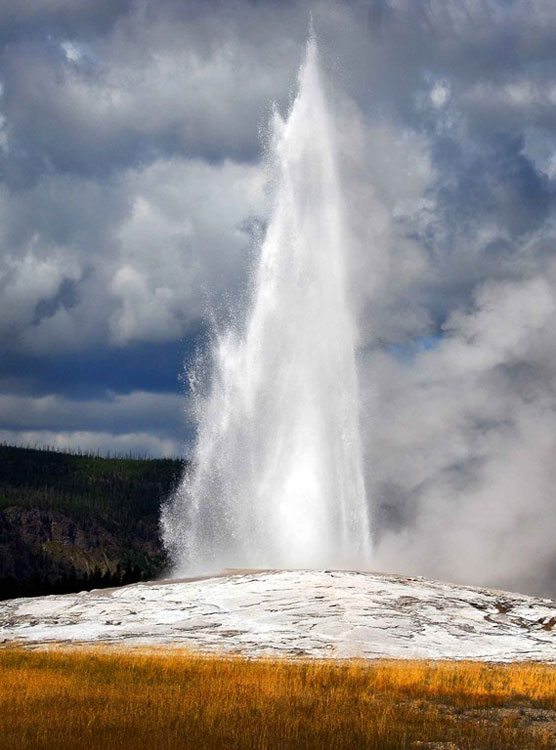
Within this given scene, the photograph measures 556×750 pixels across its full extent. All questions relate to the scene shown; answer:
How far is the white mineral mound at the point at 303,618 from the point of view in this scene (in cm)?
2541

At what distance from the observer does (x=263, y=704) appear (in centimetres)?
1479

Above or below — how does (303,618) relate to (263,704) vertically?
above

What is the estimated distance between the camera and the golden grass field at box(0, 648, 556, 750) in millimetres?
12328

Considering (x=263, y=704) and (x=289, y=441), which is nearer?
(x=263, y=704)

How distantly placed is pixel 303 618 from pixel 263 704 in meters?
13.3

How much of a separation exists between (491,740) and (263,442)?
30.9m

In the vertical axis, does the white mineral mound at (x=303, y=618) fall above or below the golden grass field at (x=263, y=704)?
above

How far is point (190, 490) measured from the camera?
43531 mm

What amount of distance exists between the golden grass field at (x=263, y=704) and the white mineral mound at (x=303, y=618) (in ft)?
12.6

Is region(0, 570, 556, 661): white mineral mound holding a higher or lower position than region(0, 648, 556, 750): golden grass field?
higher

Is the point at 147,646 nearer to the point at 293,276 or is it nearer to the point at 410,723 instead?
the point at 410,723

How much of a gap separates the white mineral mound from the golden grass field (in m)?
3.84

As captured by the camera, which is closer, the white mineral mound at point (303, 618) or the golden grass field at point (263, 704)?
the golden grass field at point (263, 704)

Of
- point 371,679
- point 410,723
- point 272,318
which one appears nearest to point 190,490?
point 272,318
